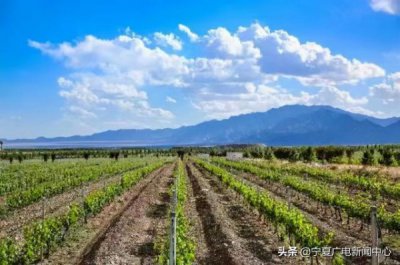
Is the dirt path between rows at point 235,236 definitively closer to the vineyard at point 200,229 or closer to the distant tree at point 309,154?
the vineyard at point 200,229

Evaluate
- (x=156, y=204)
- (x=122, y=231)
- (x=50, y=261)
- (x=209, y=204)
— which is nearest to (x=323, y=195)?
(x=209, y=204)

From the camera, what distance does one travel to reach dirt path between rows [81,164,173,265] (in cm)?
1298

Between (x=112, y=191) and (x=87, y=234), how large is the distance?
750cm

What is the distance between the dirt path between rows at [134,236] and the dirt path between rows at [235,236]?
1592mm

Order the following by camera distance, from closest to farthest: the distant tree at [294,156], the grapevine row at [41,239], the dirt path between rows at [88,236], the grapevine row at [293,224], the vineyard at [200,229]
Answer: the grapevine row at [41,239]
the vineyard at [200,229]
the grapevine row at [293,224]
the dirt path between rows at [88,236]
the distant tree at [294,156]

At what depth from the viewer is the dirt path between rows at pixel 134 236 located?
13.0m

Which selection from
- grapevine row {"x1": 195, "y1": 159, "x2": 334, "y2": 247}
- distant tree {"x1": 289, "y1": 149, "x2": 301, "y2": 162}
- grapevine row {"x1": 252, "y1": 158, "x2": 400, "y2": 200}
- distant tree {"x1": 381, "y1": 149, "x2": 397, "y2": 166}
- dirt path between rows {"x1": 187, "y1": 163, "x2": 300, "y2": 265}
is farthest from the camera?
distant tree {"x1": 289, "y1": 149, "x2": 301, "y2": 162}

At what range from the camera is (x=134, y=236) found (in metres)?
15.7

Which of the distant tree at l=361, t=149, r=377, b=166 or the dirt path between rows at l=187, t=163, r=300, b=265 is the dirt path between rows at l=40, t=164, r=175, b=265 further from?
the distant tree at l=361, t=149, r=377, b=166

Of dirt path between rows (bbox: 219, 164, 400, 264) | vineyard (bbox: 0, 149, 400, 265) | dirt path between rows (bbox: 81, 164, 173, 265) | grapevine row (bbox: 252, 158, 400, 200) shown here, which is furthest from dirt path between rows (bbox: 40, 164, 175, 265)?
grapevine row (bbox: 252, 158, 400, 200)

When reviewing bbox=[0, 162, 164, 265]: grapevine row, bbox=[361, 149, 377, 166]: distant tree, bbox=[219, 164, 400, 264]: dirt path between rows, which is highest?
bbox=[361, 149, 377, 166]: distant tree

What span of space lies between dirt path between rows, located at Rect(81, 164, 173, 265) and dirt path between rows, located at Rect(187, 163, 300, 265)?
1592 mm

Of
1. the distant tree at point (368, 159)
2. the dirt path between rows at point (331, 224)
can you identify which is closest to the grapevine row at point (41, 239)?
the dirt path between rows at point (331, 224)

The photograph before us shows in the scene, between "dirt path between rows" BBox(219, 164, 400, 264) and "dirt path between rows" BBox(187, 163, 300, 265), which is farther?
"dirt path between rows" BBox(219, 164, 400, 264)
